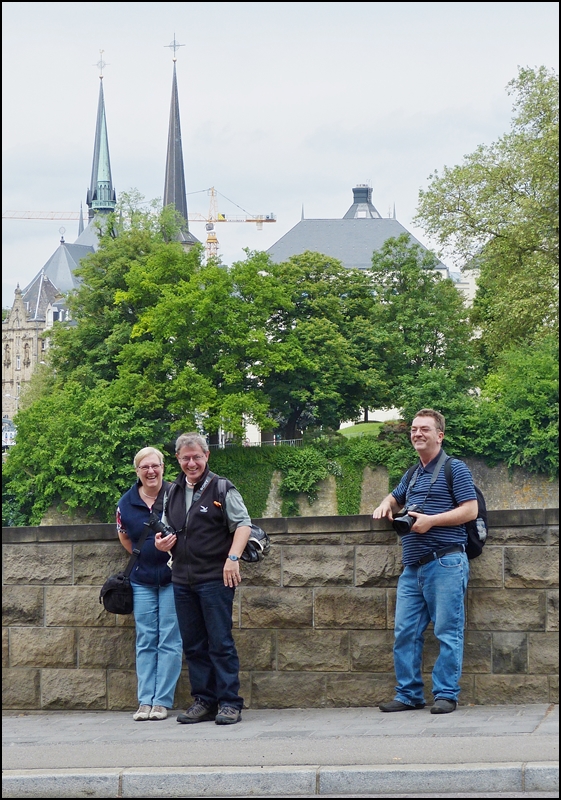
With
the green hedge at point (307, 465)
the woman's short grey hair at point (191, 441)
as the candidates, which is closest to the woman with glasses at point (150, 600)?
the woman's short grey hair at point (191, 441)

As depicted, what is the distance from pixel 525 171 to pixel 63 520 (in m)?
27.0

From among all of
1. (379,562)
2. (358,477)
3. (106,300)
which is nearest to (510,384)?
(358,477)

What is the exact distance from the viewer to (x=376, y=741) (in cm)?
612

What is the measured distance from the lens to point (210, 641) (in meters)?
7.23

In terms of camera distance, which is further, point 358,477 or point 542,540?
point 358,477

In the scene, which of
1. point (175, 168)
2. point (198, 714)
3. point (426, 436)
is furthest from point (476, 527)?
point (175, 168)

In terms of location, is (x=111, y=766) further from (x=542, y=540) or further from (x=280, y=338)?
(x=280, y=338)

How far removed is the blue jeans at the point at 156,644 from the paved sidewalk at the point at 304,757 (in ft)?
1.18

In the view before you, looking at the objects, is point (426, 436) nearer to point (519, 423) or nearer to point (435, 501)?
point (435, 501)

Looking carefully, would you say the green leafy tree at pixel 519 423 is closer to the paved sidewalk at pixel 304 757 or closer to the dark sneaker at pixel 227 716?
the dark sneaker at pixel 227 716

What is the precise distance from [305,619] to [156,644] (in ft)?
3.13

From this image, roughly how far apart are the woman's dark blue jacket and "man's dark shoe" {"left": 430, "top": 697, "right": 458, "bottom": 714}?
179 centimetres

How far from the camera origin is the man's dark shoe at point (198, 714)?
23.4ft

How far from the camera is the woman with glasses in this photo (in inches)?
294
